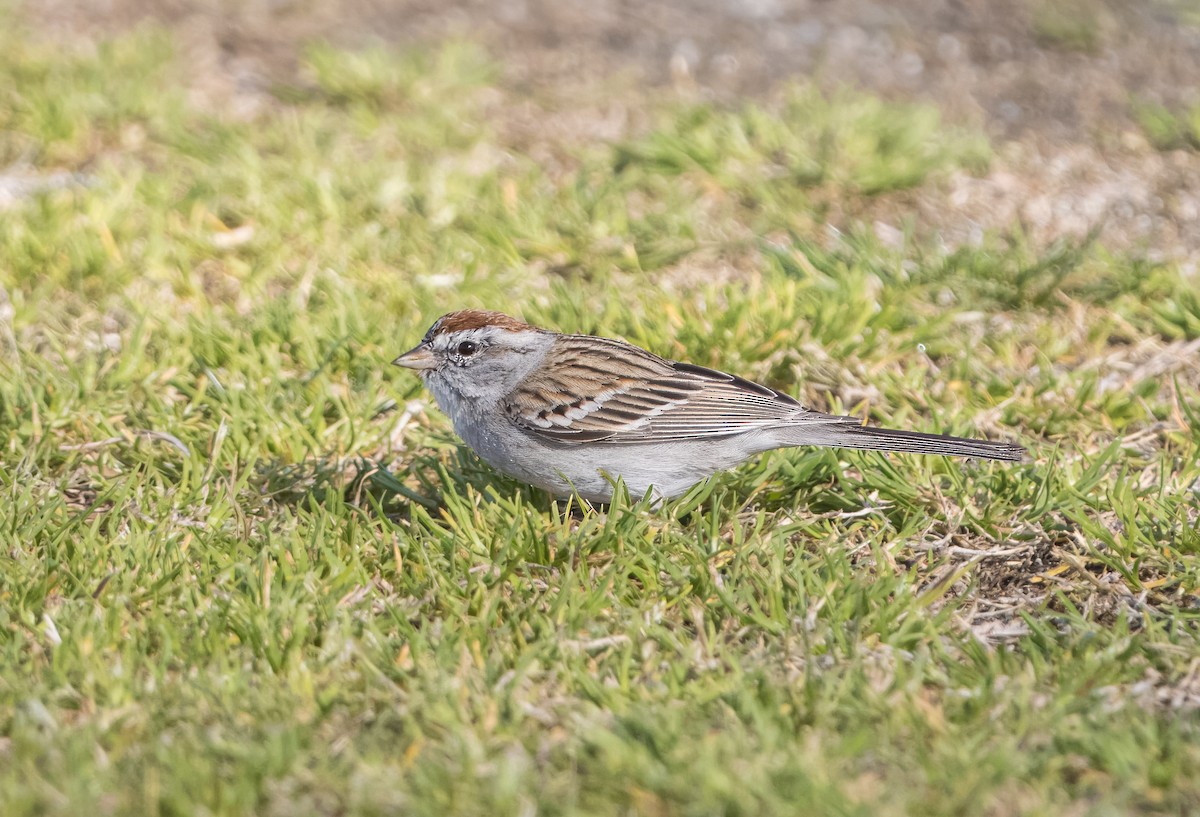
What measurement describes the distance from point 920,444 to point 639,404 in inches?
38.8

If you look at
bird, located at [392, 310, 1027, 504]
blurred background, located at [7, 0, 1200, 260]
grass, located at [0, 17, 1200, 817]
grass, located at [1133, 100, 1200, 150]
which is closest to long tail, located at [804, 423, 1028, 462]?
bird, located at [392, 310, 1027, 504]

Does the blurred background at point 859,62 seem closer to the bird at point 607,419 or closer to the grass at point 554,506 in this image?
the grass at point 554,506

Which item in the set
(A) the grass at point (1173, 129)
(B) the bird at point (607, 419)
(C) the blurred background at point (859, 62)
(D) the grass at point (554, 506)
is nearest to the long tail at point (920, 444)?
(B) the bird at point (607, 419)

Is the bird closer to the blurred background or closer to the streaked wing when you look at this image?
the streaked wing

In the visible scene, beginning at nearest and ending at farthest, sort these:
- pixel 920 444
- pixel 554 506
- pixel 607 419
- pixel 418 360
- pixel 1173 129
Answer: pixel 920 444, pixel 554 506, pixel 607 419, pixel 418 360, pixel 1173 129

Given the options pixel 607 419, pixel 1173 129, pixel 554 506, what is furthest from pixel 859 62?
pixel 554 506

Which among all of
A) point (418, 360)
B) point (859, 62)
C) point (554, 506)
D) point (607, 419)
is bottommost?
point (554, 506)

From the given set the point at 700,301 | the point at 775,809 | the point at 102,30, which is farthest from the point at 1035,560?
the point at 102,30

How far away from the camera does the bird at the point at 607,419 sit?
4.50 m

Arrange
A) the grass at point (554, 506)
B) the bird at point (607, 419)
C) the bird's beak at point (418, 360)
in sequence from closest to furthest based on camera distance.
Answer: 1. the grass at point (554, 506)
2. the bird at point (607, 419)
3. the bird's beak at point (418, 360)

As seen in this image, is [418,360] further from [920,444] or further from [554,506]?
[920,444]

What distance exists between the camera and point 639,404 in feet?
15.2

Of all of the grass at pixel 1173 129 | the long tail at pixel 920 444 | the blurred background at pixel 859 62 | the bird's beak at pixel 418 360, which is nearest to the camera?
the long tail at pixel 920 444

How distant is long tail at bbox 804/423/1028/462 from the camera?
14.0ft
